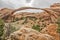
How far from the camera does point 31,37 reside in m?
13.3

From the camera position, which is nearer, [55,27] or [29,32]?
[29,32]

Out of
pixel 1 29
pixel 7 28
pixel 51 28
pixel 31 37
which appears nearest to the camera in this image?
pixel 31 37

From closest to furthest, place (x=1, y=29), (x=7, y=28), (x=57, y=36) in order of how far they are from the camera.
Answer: (x=57, y=36), (x=1, y=29), (x=7, y=28)

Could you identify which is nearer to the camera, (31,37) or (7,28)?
(31,37)

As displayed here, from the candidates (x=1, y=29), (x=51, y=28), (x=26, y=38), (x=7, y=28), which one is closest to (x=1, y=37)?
(x=1, y=29)

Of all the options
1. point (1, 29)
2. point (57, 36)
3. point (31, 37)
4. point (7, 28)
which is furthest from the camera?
point (7, 28)

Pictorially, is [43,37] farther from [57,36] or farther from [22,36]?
[57,36]

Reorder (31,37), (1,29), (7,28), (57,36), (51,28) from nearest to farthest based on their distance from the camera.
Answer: (31,37), (57,36), (51,28), (1,29), (7,28)

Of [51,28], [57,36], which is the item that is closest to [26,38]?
[57,36]

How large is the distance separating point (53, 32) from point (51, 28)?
39.4 inches

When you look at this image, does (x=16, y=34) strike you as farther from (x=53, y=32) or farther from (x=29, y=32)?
(x=53, y=32)

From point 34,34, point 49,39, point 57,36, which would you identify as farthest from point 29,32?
point 57,36

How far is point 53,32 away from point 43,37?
10.8 feet

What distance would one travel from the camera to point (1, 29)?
1930 cm
